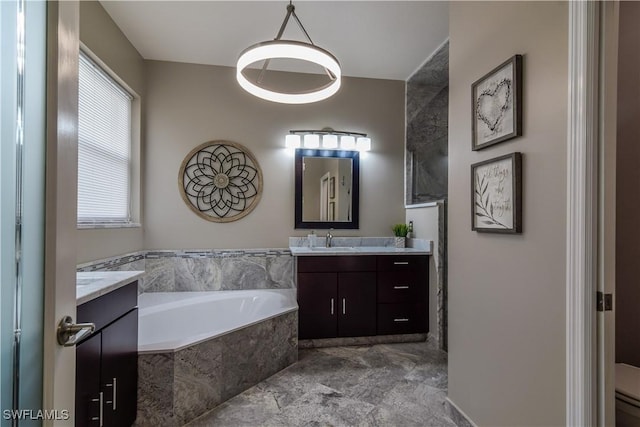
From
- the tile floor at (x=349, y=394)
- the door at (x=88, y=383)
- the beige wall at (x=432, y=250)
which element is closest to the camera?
the door at (x=88, y=383)

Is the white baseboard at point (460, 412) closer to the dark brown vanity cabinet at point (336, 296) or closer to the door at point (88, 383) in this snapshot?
the dark brown vanity cabinet at point (336, 296)

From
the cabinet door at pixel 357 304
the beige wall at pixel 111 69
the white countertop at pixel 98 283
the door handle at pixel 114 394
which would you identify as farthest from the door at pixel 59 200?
the cabinet door at pixel 357 304

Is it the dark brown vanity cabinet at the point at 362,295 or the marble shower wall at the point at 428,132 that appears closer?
the dark brown vanity cabinet at the point at 362,295

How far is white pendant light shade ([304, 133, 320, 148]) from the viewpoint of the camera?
133 inches

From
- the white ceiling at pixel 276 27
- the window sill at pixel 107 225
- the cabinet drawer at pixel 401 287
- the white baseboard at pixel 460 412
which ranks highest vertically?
the white ceiling at pixel 276 27

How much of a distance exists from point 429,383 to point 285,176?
2.37 metres

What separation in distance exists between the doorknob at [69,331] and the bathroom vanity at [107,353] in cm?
50

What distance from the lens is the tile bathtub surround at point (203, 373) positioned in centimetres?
176

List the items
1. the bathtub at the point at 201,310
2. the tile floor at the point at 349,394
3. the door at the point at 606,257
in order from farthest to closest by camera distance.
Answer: the bathtub at the point at 201,310, the tile floor at the point at 349,394, the door at the point at 606,257

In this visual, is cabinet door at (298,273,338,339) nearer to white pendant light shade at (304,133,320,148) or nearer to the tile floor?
the tile floor

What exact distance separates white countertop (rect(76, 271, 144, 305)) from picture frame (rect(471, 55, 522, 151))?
189cm

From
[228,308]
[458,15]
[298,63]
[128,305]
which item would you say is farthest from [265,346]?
[298,63]

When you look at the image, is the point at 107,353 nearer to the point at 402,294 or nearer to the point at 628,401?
the point at 628,401

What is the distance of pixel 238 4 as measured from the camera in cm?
236
